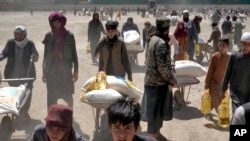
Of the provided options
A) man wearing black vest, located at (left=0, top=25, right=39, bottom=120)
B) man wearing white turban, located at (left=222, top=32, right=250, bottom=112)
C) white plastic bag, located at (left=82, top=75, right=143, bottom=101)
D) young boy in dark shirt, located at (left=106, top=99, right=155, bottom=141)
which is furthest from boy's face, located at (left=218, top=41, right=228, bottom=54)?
young boy in dark shirt, located at (left=106, top=99, right=155, bottom=141)

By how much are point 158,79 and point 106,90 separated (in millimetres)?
719

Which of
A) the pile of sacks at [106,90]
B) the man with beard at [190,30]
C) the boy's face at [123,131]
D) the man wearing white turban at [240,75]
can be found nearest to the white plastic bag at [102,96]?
the pile of sacks at [106,90]

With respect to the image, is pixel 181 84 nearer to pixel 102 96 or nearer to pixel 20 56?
pixel 102 96

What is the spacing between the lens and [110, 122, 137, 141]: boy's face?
8.84 ft

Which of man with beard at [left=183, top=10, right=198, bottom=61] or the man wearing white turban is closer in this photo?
the man wearing white turban

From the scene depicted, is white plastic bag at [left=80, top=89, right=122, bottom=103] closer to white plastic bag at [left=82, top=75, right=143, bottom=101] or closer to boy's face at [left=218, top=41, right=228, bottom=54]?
white plastic bag at [left=82, top=75, right=143, bottom=101]

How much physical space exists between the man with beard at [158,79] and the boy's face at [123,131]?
8.71ft

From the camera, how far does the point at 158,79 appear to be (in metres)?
5.49

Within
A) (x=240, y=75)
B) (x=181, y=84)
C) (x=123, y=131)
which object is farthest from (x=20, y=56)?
(x=123, y=131)

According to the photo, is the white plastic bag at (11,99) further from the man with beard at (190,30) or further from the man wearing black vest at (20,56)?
the man with beard at (190,30)

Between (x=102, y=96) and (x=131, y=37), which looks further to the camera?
(x=131, y=37)

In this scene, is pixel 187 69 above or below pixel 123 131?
A: below

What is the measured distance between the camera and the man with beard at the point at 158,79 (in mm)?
5320

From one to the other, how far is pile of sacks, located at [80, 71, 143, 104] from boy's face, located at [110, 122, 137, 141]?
2.83 meters
